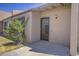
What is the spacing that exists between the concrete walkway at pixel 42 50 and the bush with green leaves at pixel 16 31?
0.70m

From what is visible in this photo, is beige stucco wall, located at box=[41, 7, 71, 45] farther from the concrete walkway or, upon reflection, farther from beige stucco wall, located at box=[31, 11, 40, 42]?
the concrete walkway

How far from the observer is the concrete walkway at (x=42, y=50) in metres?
9.27

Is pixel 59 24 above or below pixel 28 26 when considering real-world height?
above

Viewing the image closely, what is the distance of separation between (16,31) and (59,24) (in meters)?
3.11

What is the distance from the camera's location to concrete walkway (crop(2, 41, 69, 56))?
9.27 m

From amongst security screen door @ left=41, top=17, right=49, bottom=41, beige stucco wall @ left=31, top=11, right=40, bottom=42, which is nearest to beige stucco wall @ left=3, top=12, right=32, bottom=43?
beige stucco wall @ left=31, top=11, right=40, bottom=42

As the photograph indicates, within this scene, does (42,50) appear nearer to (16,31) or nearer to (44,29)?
(44,29)

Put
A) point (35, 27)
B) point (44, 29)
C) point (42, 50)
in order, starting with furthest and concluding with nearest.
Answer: point (44, 29), point (35, 27), point (42, 50)

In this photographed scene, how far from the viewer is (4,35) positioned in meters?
9.55

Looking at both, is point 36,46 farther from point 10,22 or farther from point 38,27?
point 10,22

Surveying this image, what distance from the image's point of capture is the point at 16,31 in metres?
9.81

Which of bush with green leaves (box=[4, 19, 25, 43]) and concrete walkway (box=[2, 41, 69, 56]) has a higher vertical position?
bush with green leaves (box=[4, 19, 25, 43])

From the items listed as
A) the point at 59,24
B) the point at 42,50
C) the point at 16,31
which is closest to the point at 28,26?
the point at 16,31

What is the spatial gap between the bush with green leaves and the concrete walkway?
70 cm
